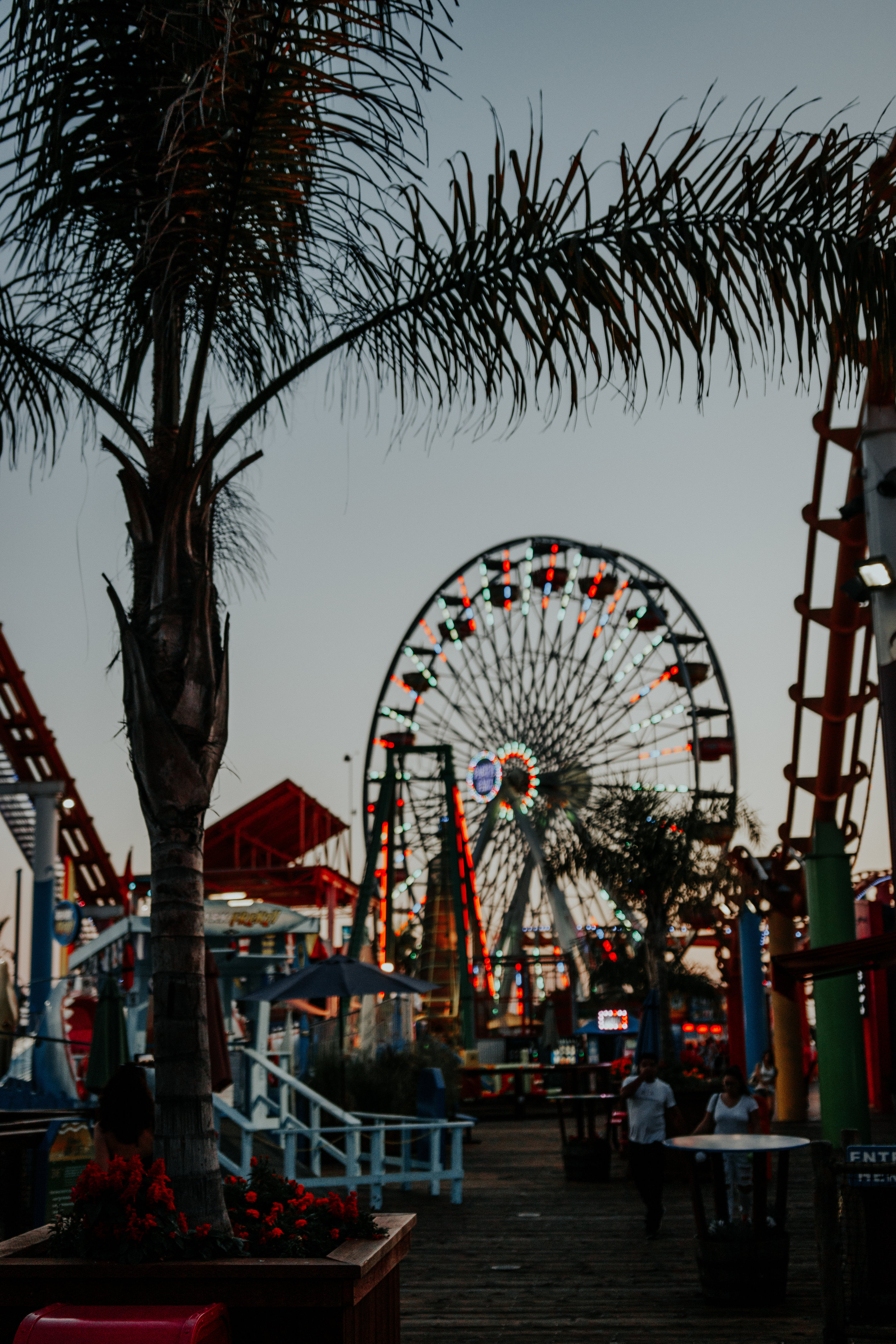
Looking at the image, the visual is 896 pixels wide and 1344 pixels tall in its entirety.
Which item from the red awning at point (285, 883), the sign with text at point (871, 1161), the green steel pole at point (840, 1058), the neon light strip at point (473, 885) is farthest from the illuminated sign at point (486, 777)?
the sign with text at point (871, 1161)

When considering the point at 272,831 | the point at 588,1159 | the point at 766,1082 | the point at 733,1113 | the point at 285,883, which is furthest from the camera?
the point at 272,831

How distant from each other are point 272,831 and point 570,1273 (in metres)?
39.3

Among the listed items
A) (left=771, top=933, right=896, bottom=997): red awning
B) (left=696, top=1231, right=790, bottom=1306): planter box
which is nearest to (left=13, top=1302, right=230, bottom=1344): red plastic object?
(left=696, top=1231, right=790, bottom=1306): planter box

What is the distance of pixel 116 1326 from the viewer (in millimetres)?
4055

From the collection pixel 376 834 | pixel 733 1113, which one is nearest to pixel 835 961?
pixel 733 1113

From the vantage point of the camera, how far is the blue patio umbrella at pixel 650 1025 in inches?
744

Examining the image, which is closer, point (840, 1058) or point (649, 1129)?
point (649, 1129)

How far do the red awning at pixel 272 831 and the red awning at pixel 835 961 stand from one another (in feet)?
115

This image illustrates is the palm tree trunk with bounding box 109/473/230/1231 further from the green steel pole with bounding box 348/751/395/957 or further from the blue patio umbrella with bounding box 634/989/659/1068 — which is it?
the green steel pole with bounding box 348/751/395/957

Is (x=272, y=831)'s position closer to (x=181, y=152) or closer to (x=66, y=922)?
(x=66, y=922)

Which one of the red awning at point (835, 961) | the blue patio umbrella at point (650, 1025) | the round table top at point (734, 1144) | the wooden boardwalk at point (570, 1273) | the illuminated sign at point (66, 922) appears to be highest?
the illuminated sign at point (66, 922)

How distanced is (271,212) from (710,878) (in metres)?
18.7

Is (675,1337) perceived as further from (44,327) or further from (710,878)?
(710,878)

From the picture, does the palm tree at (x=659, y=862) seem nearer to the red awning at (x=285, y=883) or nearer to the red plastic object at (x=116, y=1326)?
the red awning at (x=285, y=883)
